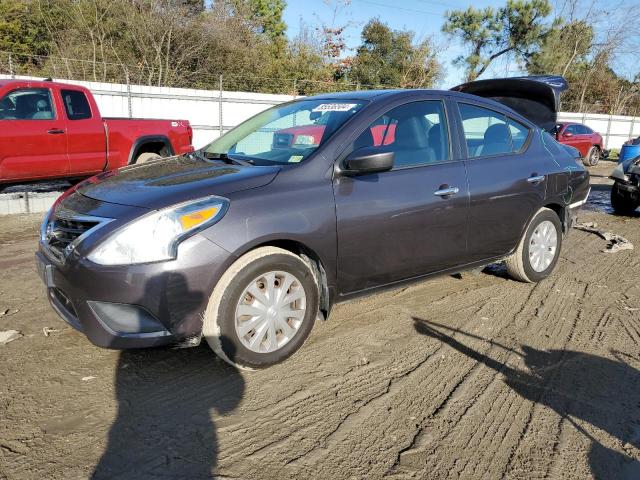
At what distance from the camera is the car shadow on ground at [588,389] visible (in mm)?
2494

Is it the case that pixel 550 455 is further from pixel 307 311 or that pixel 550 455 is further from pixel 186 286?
pixel 186 286

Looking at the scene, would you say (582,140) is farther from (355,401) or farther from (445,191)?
(355,401)

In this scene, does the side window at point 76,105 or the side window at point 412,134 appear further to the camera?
the side window at point 76,105

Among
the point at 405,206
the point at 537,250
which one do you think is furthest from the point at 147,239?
the point at 537,250

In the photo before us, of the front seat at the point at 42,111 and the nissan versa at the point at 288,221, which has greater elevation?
the front seat at the point at 42,111

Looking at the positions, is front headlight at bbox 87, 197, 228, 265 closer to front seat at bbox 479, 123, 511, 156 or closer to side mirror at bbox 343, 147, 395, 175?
side mirror at bbox 343, 147, 395, 175

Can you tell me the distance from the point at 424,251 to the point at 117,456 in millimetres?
2407

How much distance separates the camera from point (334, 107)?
12.9 feet

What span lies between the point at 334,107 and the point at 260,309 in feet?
5.50

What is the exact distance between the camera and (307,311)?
131 inches

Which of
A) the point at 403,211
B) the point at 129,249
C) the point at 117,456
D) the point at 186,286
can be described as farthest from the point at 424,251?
the point at 117,456

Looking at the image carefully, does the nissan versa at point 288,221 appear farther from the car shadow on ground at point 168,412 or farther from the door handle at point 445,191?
the car shadow on ground at point 168,412

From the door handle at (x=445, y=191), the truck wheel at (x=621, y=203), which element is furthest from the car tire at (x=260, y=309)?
the truck wheel at (x=621, y=203)

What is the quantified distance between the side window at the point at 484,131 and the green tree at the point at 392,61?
23570mm
